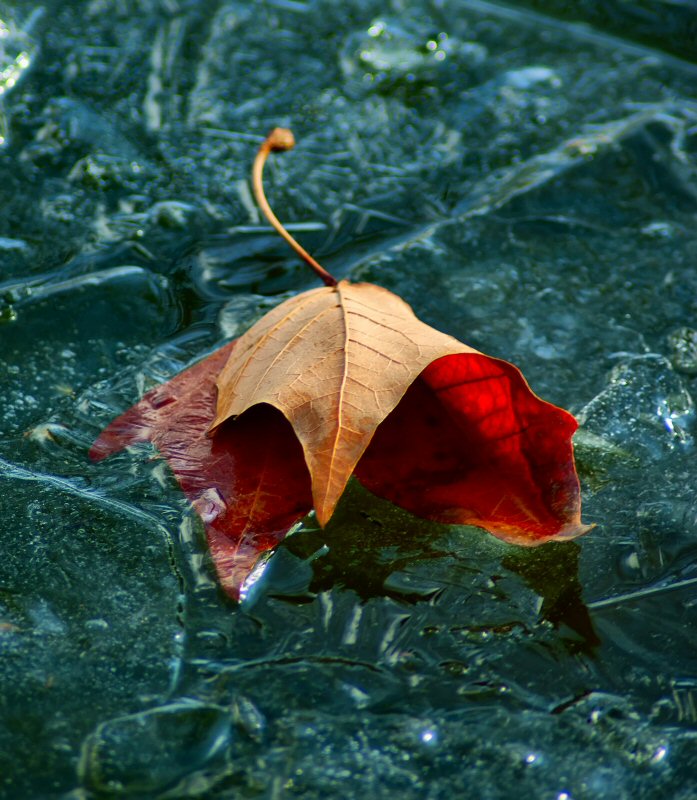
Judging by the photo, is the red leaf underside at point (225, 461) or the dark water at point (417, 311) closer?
the dark water at point (417, 311)

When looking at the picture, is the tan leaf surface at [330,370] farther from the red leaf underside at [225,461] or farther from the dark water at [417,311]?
the dark water at [417,311]

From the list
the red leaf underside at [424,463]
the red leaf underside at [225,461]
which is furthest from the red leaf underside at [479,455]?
the red leaf underside at [225,461]

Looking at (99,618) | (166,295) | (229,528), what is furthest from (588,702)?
(166,295)

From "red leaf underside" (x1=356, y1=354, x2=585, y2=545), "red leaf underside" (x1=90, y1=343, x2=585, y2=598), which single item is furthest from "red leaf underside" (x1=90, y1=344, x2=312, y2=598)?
"red leaf underside" (x1=356, y1=354, x2=585, y2=545)

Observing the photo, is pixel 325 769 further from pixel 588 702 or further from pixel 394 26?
pixel 394 26

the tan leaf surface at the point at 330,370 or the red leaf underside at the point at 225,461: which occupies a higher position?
the tan leaf surface at the point at 330,370

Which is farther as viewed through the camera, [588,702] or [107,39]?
[107,39]
